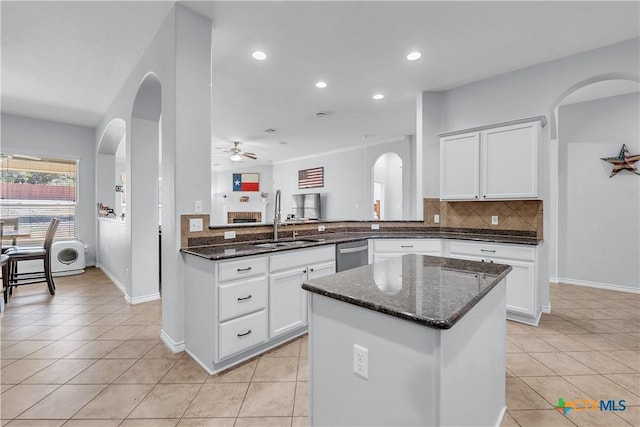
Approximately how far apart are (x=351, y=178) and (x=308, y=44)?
17.5 ft

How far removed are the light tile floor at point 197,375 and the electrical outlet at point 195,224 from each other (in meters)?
1.06

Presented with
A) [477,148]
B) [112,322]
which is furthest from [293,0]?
[112,322]

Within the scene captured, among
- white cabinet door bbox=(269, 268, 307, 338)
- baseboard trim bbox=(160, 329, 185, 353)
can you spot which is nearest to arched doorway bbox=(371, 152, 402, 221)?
white cabinet door bbox=(269, 268, 307, 338)

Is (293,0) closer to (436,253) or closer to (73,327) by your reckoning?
(436,253)

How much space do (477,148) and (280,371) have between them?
3.20 m

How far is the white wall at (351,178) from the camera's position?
708 cm

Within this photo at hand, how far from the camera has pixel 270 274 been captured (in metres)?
2.39

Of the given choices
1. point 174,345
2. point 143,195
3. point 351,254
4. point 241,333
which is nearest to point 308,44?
point 351,254

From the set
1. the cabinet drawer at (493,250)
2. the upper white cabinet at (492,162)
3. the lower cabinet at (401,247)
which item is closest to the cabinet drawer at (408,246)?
the lower cabinet at (401,247)

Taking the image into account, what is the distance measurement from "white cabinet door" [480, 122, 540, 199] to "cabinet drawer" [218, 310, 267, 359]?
9.48ft

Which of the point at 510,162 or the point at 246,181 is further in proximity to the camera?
the point at 246,181

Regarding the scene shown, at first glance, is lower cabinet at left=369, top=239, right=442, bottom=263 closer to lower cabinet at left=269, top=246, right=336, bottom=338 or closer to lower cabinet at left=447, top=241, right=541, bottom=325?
lower cabinet at left=447, top=241, right=541, bottom=325

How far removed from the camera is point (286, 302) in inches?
99.7

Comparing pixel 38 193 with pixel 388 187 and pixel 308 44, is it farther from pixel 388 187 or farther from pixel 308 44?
pixel 388 187
